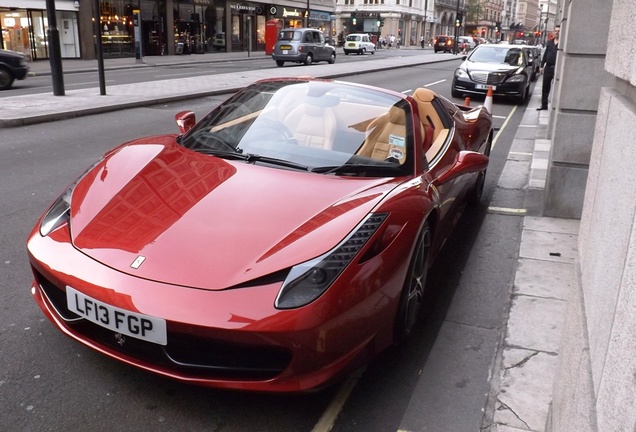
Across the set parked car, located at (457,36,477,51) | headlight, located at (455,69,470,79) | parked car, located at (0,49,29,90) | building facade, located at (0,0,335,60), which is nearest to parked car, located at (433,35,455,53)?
parked car, located at (457,36,477,51)

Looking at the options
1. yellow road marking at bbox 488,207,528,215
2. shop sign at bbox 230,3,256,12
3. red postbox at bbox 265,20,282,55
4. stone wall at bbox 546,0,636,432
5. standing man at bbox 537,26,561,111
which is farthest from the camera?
shop sign at bbox 230,3,256,12

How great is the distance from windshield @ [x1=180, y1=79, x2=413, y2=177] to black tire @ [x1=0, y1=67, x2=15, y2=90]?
14356 millimetres

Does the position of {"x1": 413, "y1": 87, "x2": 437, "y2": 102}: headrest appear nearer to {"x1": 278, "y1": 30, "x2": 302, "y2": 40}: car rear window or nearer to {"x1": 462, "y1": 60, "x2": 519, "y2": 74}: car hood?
{"x1": 462, "y1": 60, "x2": 519, "y2": 74}: car hood

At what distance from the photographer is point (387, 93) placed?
4266mm

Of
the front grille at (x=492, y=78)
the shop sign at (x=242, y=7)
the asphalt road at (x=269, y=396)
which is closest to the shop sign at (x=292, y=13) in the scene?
the shop sign at (x=242, y=7)

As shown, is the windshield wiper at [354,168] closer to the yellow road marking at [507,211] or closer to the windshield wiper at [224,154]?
the windshield wiper at [224,154]

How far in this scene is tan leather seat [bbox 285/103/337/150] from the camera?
3.76m

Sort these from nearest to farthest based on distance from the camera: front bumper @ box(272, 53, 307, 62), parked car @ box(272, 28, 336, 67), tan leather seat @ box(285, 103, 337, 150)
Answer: tan leather seat @ box(285, 103, 337, 150) < front bumper @ box(272, 53, 307, 62) < parked car @ box(272, 28, 336, 67)

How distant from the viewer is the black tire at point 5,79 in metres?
16.0

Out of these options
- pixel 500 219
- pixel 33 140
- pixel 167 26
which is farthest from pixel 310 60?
pixel 500 219

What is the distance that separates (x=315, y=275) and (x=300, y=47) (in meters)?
28.7

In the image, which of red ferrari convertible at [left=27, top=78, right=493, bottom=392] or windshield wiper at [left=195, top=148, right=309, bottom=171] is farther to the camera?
windshield wiper at [left=195, top=148, right=309, bottom=171]

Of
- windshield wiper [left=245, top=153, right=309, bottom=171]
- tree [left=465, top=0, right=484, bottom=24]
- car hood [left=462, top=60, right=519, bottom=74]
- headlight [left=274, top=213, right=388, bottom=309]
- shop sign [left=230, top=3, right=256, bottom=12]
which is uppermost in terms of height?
tree [left=465, top=0, right=484, bottom=24]

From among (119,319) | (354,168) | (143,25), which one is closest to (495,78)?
(354,168)
